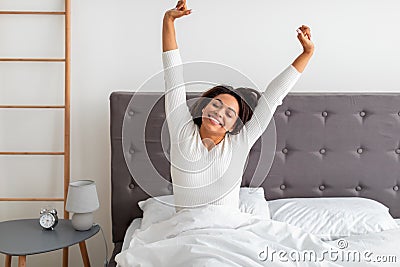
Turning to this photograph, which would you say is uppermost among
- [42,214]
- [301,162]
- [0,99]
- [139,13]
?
[139,13]

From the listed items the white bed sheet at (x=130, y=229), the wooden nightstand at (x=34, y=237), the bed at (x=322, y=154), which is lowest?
the wooden nightstand at (x=34, y=237)

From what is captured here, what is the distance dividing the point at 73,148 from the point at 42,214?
0.47 meters

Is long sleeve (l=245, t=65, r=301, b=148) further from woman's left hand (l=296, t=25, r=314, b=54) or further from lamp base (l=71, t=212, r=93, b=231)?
lamp base (l=71, t=212, r=93, b=231)

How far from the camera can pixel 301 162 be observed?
3.04 metres

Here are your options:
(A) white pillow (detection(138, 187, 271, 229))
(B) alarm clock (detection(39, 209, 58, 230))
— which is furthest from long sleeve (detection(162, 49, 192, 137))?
(B) alarm clock (detection(39, 209, 58, 230))

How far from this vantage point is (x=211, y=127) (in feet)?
7.48

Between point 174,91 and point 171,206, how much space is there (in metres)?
0.66

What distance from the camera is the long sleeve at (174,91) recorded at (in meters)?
2.27

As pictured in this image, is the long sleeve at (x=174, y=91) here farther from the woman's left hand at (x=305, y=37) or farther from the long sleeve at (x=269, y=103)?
the woman's left hand at (x=305, y=37)

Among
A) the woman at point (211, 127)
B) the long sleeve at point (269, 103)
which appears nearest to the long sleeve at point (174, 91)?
the woman at point (211, 127)

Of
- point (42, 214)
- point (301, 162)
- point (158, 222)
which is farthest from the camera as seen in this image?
point (301, 162)

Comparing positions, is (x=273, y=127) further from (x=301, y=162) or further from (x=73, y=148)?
(x=73, y=148)

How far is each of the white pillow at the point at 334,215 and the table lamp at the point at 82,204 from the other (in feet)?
2.62

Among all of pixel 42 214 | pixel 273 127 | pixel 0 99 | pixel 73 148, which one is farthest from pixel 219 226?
pixel 0 99
